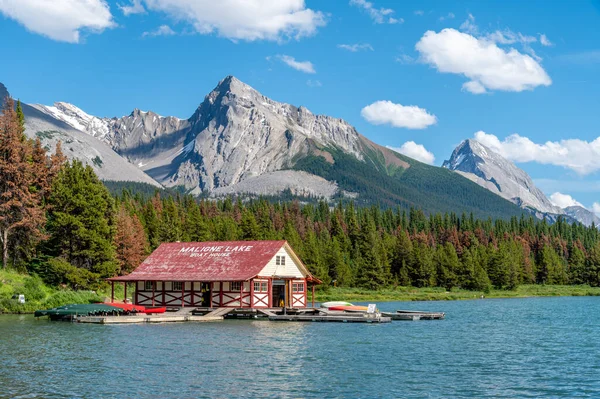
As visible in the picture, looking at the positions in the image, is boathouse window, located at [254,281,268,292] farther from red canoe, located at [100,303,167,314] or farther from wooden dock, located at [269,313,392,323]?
red canoe, located at [100,303,167,314]

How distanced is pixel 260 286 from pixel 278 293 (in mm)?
4524

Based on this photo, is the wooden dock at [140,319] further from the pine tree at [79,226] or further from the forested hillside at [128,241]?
the pine tree at [79,226]

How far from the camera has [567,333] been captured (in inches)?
2060

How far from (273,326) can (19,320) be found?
21.4 m

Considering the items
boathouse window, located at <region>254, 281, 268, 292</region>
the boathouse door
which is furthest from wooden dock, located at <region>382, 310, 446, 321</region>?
boathouse window, located at <region>254, 281, 268, 292</region>

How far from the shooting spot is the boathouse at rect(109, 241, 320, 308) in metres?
66.7

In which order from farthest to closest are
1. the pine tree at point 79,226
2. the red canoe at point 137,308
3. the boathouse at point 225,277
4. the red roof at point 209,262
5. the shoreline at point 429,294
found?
the shoreline at point 429,294, the pine tree at point 79,226, the boathouse at point 225,277, the red roof at point 209,262, the red canoe at point 137,308

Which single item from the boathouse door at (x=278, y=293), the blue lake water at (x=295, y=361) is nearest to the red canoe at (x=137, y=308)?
the blue lake water at (x=295, y=361)

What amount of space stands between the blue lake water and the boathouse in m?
9.47

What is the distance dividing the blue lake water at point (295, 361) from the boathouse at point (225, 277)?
9.47m

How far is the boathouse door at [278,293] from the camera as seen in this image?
2771 inches

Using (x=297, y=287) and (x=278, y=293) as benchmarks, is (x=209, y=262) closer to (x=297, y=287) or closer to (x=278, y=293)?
(x=278, y=293)

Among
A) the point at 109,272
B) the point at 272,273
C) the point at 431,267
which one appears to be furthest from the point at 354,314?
the point at 431,267

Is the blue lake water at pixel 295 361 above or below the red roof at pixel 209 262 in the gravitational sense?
below
